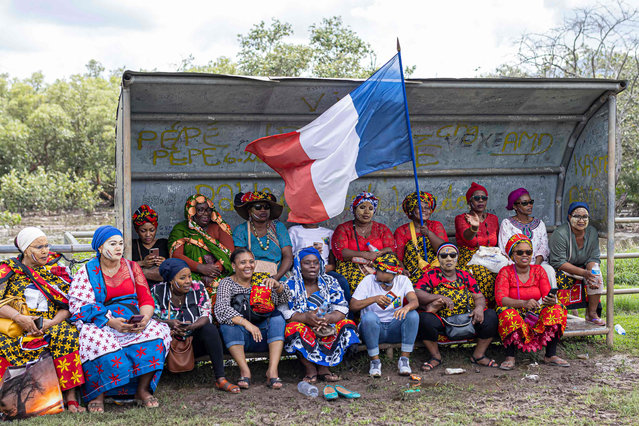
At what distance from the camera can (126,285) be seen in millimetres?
5352

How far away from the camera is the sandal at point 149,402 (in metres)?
5.03

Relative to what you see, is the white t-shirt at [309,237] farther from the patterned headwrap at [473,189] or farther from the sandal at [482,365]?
the sandal at [482,365]

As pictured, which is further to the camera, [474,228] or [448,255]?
[474,228]

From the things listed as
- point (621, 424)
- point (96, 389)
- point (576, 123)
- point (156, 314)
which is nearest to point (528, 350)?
point (621, 424)

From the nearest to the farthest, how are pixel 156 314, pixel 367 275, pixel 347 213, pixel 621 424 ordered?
pixel 621 424
pixel 156 314
pixel 367 275
pixel 347 213

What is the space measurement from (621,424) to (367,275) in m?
2.63

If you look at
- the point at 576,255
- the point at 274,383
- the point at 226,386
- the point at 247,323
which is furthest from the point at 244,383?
the point at 576,255

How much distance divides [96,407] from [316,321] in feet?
6.44

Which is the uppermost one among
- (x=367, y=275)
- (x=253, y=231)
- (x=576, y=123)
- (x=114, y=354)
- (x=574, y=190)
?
(x=576, y=123)

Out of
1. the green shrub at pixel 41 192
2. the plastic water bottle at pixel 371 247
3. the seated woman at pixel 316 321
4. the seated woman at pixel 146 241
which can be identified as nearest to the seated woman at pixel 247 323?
the seated woman at pixel 316 321

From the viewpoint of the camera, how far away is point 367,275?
20.9 feet

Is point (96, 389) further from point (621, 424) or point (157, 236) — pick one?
point (621, 424)

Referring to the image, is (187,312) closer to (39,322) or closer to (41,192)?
(39,322)

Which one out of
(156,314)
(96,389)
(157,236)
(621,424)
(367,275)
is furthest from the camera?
(157,236)
